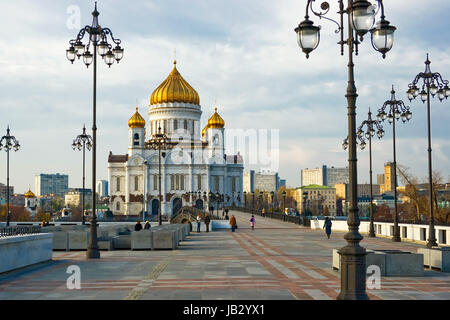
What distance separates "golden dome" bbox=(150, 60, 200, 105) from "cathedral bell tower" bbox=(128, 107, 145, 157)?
399 centimetres

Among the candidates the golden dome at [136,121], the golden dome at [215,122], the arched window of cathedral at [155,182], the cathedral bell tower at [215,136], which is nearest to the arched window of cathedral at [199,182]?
the cathedral bell tower at [215,136]

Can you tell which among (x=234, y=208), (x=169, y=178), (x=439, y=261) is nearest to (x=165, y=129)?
(x=169, y=178)

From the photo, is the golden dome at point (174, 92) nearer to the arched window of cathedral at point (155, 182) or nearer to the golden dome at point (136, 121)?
the golden dome at point (136, 121)

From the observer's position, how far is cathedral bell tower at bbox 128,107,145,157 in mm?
103438

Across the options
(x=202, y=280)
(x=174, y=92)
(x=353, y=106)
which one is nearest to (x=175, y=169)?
(x=174, y=92)

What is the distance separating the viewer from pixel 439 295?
38.9 ft

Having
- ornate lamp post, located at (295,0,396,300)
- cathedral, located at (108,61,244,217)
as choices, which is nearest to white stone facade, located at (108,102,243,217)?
cathedral, located at (108,61,244,217)

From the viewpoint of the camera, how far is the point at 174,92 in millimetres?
100875

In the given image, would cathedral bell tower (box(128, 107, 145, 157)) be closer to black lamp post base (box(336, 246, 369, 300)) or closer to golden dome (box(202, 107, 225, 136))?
golden dome (box(202, 107, 225, 136))

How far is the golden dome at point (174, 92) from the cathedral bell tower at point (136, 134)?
3.99 metres

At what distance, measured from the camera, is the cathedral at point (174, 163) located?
99.1m
